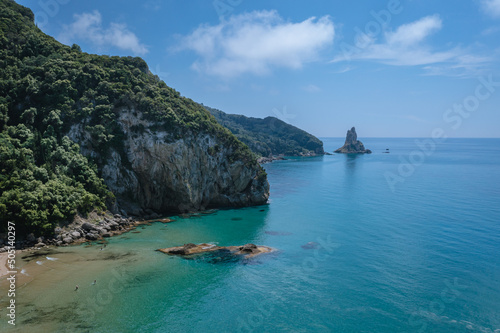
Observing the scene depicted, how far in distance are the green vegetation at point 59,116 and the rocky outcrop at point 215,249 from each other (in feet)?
56.8

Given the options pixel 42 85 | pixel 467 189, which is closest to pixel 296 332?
pixel 42 85

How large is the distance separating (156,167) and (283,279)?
34.7 m

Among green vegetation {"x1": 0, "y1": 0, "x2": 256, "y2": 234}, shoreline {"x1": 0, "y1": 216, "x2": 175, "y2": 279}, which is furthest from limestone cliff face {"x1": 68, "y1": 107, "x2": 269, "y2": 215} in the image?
shoreline {"x1": 0, "y1": 216, "x2": 175, "y2": 279}

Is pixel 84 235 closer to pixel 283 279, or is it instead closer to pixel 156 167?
pixel 156 167

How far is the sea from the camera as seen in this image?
27.4m

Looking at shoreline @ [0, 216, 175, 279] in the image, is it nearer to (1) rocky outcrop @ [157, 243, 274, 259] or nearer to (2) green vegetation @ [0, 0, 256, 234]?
(2) green vegetation @ [0, 0, 256, 234]

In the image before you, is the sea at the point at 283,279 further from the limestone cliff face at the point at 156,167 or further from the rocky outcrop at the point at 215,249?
the limestone cliff face at the point at 156,167

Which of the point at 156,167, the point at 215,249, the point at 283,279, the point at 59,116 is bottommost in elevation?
the point at 283,279

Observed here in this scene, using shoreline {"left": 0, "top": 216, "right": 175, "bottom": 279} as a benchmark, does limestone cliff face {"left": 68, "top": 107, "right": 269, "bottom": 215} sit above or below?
above

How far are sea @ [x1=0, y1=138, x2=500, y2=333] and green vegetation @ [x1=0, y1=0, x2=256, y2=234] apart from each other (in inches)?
317

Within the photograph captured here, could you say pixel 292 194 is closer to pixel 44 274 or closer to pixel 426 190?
pixel 426 190

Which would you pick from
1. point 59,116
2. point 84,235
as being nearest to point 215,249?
point 84,235

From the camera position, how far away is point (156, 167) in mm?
58594

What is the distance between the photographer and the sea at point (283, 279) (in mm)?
27438
